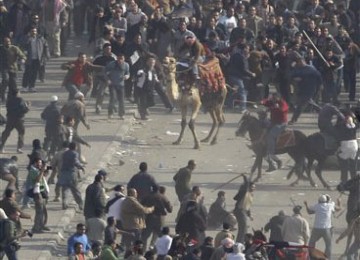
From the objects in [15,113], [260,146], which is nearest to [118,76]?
[15,113]

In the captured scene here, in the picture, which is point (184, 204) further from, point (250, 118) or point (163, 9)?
point (163, 9)

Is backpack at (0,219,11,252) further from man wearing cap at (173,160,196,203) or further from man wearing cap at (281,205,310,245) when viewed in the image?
man wearing cap at (173,160,196,203)

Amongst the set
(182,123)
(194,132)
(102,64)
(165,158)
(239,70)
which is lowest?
(165,158)

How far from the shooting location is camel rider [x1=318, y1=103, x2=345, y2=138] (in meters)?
38.0

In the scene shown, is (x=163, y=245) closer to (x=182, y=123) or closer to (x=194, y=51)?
(x=182, y=123)

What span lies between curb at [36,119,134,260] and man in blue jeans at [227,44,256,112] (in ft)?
7.15

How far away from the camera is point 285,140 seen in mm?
37781

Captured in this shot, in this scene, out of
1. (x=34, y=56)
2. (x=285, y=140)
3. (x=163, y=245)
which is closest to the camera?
(x=163, y=245)

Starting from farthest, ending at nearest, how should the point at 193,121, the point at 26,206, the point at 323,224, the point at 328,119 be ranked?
1. the point at 193,121
2. the point at 328,119
3. the point at 26,206
4. the point at 323,224

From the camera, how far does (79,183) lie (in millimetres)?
36625

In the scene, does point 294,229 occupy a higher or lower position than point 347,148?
lower

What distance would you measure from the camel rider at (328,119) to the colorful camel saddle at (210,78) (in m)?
2.20

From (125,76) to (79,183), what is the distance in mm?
5005

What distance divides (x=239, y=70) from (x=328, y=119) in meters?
4.24
